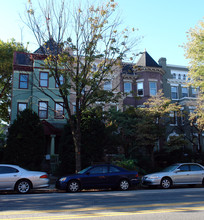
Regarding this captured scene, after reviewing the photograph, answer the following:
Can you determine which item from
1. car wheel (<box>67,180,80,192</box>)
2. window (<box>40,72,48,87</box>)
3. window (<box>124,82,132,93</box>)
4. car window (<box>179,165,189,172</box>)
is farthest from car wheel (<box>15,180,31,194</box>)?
window (<box>124,82,132,93</box>)

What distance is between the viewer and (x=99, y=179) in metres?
12.5

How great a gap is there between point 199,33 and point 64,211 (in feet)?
58.7

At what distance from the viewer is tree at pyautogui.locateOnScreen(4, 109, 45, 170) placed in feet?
60.1

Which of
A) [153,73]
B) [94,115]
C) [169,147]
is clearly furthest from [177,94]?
[94,115]

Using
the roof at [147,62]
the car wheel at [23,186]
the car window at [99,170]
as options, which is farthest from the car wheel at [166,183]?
the roof at [147,62]

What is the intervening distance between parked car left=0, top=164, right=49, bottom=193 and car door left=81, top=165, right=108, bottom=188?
1990 millimetres

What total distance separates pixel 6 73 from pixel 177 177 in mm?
20557

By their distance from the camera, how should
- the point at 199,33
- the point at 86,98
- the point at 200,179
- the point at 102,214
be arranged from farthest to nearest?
the point at 199,33 → the point at 86,98 → the point at 200,179 → the point at 102,214

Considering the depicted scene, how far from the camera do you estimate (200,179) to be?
14.2 m

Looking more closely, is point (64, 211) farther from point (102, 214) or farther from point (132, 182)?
point (132, 182)

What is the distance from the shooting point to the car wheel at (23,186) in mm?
11608

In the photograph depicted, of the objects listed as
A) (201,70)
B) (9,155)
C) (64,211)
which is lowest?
(64,211)

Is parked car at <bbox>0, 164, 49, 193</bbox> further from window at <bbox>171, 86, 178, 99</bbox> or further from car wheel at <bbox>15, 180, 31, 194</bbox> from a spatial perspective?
window at <bbox>171, 86, 178, 99</bbox>

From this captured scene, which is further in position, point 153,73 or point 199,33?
point 153,73
